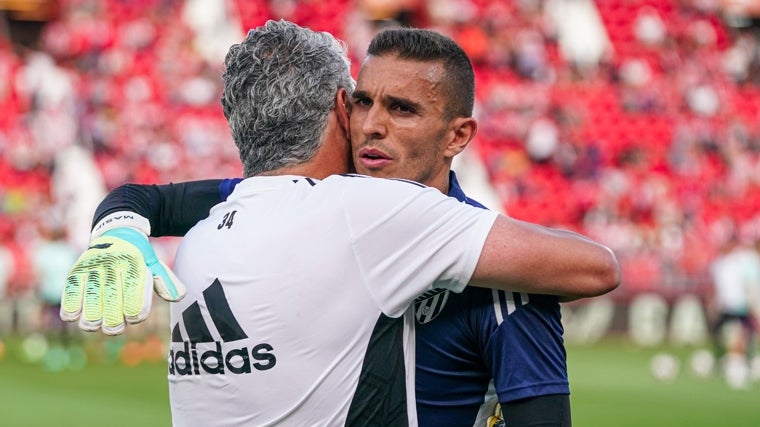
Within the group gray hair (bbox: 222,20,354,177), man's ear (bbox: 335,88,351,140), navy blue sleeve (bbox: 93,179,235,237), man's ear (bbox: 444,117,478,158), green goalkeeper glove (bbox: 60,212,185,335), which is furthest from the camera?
navy blue sleeve (bbox: 93,179,235,237)

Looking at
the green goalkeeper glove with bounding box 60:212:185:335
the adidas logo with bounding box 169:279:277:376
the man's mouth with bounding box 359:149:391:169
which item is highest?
the man's mouth with bounding box 359:149:391:169

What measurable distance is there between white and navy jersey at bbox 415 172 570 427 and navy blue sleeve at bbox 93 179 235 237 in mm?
780

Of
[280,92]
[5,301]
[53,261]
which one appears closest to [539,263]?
[280,92]

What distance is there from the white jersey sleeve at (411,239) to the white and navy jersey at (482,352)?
15 centimetres

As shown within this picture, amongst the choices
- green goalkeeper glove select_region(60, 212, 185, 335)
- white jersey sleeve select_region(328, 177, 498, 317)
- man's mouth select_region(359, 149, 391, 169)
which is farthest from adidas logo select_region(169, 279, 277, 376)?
man's mouth select_region(359, 149, 391, 169)

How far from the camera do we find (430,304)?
2793 mm

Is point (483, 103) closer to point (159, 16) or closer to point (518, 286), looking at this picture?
point (159, 16)

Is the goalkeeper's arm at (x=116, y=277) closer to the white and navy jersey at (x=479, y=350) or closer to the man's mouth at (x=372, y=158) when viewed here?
the white and navy jersey at (x=479, y=350)

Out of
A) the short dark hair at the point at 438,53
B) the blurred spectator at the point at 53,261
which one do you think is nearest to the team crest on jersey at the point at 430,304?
the short dark hair at the point at 438,53

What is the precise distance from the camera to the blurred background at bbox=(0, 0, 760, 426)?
705 inches

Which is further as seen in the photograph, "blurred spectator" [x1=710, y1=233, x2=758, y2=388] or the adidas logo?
"blurred spectator" [x1=710, y1=233, x2=758, y2=388]

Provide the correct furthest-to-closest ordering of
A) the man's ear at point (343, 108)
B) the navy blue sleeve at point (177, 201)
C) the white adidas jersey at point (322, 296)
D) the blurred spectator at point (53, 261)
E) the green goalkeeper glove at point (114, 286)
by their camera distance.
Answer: the blurred spectator at point (53, 261), the navy blue sleeve at point (177, 201), the man's ear at point (343, 108), the white adidas jersey at point (322, 296), the green goalkeeper glove at point (114, 286)

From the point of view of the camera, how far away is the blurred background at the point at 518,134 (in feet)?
58.7

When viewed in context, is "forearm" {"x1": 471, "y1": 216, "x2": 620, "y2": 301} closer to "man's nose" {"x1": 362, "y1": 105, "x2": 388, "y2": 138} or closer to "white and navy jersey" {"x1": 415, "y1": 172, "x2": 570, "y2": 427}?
"white and navy jersey" {"x1": 415, "y1": 172, "x2": 570, "y2": 427}
